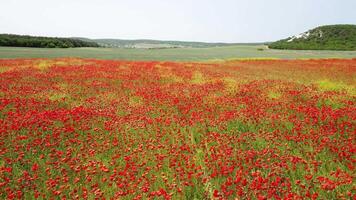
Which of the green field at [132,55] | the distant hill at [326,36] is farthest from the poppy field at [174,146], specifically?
the distant hill at [326,36]

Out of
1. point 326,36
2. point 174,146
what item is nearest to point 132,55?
point 174,146

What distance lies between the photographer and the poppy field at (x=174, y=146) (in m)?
4.70

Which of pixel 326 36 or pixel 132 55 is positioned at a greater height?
pixel 326 36

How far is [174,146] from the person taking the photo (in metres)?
6.35

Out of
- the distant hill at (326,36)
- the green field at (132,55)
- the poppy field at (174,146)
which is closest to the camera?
the poppy field at (174,146)

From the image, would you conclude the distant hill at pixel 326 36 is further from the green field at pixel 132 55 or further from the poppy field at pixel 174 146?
the poppy field at pixel 174 146

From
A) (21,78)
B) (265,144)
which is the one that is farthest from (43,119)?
(21,78)

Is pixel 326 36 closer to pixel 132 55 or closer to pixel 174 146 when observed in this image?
pixel 132 55

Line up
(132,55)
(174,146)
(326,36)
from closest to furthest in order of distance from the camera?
(174,146) < (132,55) < (326,36)

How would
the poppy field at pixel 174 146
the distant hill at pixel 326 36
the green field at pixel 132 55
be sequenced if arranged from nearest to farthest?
the poppy field at pixel 174 146 → the green field at pixel 132 55 → the distant hill at pixel 326 36

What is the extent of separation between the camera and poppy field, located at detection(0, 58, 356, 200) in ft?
15.4

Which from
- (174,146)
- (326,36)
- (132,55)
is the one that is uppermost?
(326,36)

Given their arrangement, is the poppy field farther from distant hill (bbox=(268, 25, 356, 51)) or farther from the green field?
distant hill (bbox=(268, 25, 356, 51))

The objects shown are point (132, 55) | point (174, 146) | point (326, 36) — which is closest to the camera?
point (174, 146)
